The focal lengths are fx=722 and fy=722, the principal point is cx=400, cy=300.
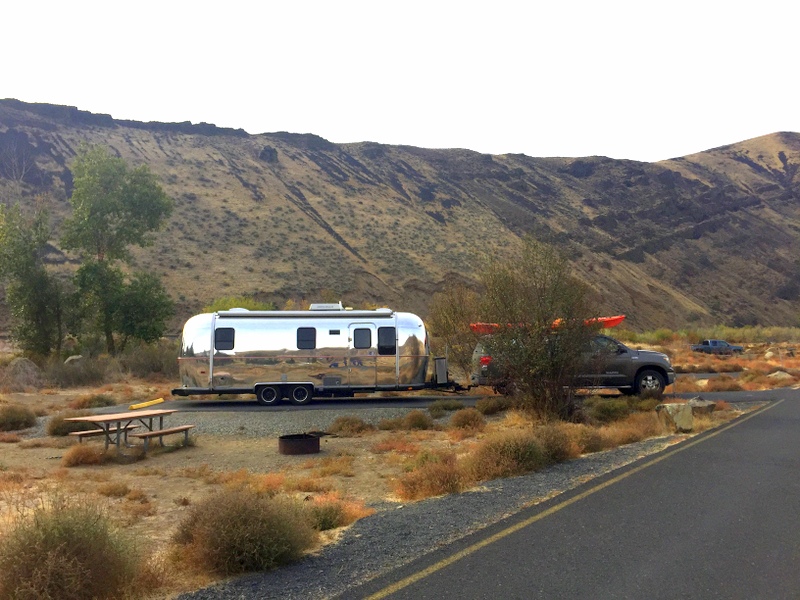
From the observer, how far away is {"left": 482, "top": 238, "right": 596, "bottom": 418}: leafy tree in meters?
15.3

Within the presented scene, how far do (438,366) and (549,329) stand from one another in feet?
23.0

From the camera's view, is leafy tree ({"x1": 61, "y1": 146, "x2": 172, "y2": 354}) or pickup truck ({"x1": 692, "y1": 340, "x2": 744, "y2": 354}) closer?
leafy tree ({"x1": 61, "y1": 146, "x2": 172, "y2": 354})

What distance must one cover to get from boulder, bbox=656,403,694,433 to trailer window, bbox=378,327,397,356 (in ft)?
27.2

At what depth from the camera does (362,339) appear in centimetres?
2088

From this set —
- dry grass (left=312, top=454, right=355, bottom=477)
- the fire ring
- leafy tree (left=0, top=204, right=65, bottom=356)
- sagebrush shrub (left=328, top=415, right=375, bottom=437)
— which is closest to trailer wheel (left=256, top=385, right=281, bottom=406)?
sagebrush shrub (left=328, top=415, right=375, bottom=437)

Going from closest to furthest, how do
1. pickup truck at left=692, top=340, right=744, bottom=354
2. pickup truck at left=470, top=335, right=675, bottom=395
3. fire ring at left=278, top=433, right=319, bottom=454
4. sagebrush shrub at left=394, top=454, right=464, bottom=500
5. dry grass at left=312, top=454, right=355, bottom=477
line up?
sagebrush shrub at left=394, top=454, right=464, bottom=500 < dry grass at left=312, top=454, right=355, bottom=477 < fire ring at left=278, top=433, right=319, bottom=454 < pickup truck at left=470, top=335, right=675, bottom=395 < pickup truck at left=692, top=340, right=744, bottom=354

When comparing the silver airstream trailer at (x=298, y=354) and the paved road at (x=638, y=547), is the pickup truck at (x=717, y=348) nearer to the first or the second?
the silver airstream trailer at (x=298, y=354)

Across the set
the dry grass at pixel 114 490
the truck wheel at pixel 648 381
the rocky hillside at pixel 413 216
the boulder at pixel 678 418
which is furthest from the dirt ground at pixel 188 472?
the rocky hillside at pixel 413 216

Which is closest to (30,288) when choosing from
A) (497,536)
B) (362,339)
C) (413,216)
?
(362,339)

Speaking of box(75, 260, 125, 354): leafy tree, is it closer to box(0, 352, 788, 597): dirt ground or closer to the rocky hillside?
the rocky hillside

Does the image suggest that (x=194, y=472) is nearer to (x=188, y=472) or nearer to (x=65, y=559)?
(x=188, y=472)

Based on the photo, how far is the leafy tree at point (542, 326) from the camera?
1526 centimetres

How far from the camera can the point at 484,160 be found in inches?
3767

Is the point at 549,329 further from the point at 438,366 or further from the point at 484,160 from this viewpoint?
the point at 484,160
